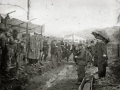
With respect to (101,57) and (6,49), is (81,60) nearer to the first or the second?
(101,57)

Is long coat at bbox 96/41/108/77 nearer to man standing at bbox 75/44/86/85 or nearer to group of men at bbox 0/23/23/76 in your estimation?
man standing at bbox 75/44/86/85

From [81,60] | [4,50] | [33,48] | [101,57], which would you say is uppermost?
[33,48]

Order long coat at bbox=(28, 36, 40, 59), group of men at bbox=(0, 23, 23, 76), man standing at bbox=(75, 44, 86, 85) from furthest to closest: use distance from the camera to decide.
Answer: long coat at bbox=(28, 36, 40, 59)
group of men at bbox=(0, 23, 23, 76)
man standing at bbox=(75, 44, 86, 85)

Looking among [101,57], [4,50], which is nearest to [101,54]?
[101,57]

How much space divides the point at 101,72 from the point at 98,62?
23.3 inches

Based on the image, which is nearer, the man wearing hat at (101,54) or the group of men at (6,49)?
the group of men at (6,49)

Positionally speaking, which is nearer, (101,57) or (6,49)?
(6,49)

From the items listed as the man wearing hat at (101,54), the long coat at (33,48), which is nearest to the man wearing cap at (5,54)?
the long coat at (33,48)

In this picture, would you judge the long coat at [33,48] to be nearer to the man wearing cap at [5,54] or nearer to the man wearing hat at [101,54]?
the man wearing cap at [5,54]

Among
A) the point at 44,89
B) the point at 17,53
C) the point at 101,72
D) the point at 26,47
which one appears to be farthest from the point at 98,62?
the point at 26,47

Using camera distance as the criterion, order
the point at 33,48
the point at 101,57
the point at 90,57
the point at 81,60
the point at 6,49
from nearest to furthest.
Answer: the point at 81,60 < the point at 6,49 < the point at 90,57 < the point at 101,57 < the point at 33,48

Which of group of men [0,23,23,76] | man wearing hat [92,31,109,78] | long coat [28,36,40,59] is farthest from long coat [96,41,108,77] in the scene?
long coat [28,36,40,59]

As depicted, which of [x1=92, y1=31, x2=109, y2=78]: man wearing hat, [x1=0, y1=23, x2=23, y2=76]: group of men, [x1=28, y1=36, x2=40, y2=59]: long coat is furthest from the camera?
[x1=28, y1=36, x2=40, y2=59]: long coat

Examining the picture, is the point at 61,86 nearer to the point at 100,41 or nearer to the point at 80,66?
the point at 80,66
